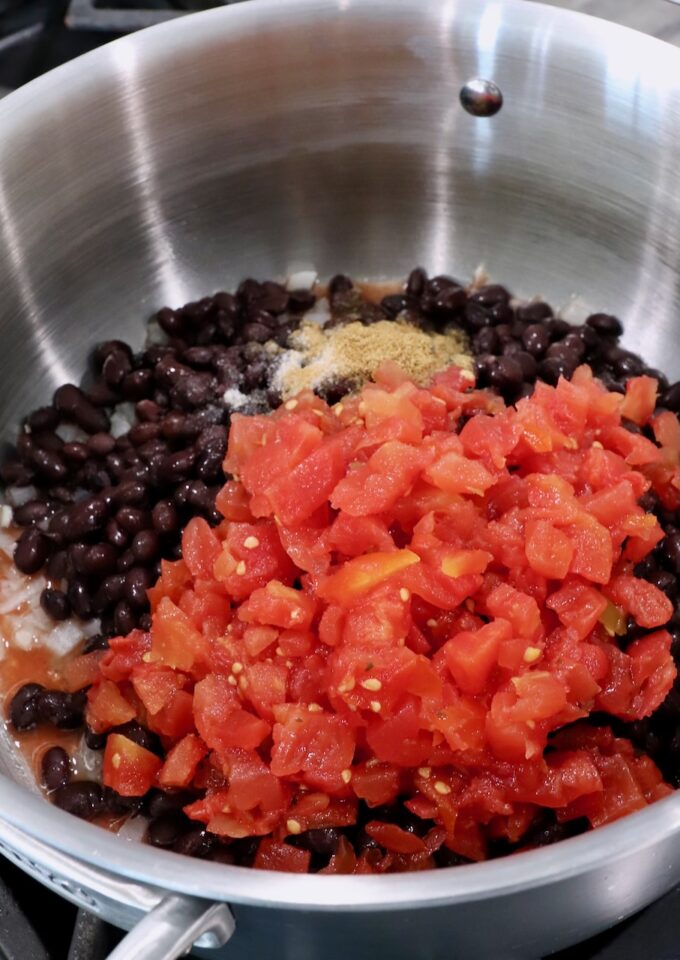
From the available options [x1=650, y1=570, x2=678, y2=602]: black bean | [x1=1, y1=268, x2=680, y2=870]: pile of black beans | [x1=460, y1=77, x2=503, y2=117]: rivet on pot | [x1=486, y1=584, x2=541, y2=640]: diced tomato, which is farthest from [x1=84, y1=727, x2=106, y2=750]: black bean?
[x1=460, y1=77, x2=503, y2=117]: rivet on pot

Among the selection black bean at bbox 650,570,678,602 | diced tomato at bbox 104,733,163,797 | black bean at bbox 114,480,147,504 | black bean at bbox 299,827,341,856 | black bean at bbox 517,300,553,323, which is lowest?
black bean at bbox 299,827,341,856

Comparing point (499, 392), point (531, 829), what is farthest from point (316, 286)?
point (531, 829)

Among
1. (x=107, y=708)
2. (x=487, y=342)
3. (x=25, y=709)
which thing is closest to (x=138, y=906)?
(x=107, y=708)

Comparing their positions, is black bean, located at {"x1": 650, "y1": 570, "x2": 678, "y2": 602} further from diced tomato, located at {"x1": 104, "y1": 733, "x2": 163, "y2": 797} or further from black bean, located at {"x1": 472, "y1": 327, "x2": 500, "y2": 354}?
diced tomato, located at {"x1": 104, "y1": 733, "x2": 163, "y2": 797}

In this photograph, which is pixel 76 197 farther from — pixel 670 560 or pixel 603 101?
pixel 670 560

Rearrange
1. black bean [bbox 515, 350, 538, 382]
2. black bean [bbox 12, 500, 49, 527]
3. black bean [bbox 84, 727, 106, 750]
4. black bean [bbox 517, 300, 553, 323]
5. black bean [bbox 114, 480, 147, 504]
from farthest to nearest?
black bean [bbox 517, 300, 553, 323] → black bean [bbox 515, 350, 538, 382] → black bean [bbox 12, 500, 49, 527] → black bean [bbox 114, 480, 147, 504] → black bean [bbox 84, 727, 106, 750]

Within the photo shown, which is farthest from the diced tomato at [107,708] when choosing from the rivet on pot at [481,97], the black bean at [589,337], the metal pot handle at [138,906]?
the rivet on pot at [481,97]
